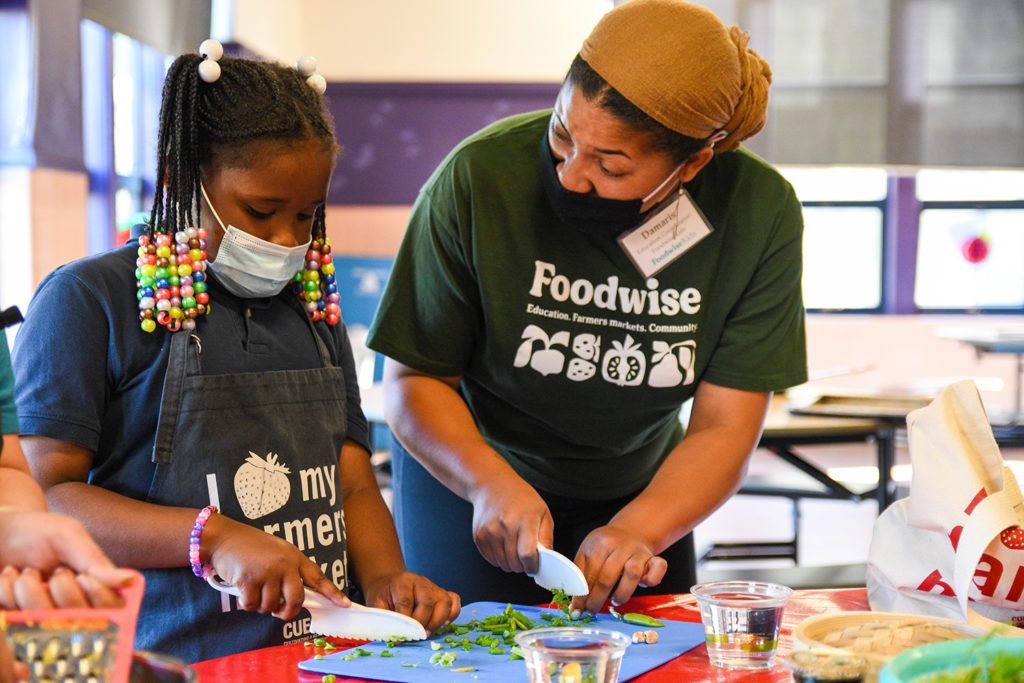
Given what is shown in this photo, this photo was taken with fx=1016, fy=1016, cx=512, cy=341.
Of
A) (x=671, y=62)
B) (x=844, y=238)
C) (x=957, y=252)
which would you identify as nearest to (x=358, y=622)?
(x=671, y=62)

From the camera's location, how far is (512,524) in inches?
47.3

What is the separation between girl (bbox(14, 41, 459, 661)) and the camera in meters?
1.14

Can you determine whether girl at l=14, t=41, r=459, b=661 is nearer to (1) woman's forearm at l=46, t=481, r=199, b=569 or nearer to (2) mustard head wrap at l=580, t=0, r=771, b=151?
(1) woman's forearm at l=46, t=481, r=199, b=569

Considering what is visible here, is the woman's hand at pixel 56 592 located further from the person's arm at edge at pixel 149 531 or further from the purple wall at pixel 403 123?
the purple wall at pixel 403 123

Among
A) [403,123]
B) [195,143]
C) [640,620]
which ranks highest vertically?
[403,123]

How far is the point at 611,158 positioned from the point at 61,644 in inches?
35.9

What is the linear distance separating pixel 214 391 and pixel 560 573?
1.59 feet

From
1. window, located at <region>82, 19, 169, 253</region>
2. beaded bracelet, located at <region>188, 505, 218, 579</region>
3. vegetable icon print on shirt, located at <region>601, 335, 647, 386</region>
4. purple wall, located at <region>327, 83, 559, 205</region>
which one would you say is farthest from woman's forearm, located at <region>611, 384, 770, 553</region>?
purple wall, located at <region>327, 83, 559, 205</region>

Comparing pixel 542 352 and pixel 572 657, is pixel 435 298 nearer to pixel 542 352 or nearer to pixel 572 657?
pixel 542 352

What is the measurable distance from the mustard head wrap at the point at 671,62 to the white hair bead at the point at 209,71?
0.47 m

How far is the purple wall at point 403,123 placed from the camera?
6664 millimetres

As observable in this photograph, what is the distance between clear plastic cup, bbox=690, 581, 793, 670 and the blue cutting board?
6 cm

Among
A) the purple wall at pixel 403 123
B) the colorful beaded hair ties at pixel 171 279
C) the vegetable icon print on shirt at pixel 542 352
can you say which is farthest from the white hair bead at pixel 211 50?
the purple wall at pixel 403 123

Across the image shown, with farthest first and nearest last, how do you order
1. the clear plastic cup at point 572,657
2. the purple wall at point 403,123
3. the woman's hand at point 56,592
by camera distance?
the purple wall at point 403,123 < the clear plastic cup at point 572,657 < the woman's hand at point 56,592
